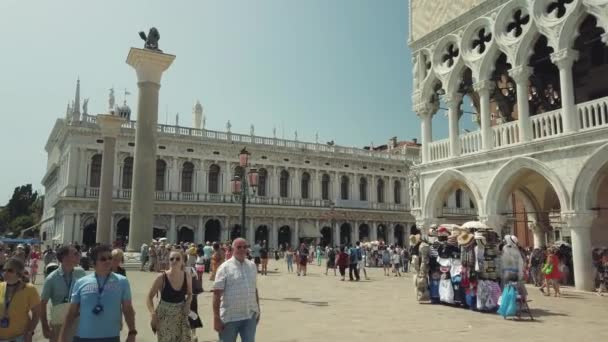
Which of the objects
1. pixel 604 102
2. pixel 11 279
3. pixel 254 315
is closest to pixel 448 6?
pixel 604 102

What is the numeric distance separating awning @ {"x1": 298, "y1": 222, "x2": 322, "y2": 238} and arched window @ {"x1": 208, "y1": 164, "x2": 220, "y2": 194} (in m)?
8.99

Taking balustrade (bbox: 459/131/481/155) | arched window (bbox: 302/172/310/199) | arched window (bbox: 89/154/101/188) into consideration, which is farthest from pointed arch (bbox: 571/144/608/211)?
arched window (bbox: 302/172/310/199)

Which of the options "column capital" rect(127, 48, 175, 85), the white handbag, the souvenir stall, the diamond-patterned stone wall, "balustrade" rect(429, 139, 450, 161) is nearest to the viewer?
the white handbag

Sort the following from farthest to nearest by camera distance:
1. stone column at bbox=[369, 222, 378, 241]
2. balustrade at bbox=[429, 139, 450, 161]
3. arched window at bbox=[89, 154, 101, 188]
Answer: stone column at bbox=[369, 222, 378, 241] < arched window at bbox=[89, 154, 101, 188] < balustrade at bbox=[429, 139, 450, 161]

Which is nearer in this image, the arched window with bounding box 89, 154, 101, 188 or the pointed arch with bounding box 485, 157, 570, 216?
the pointed arch with bounding box 485, 157, 570, 216

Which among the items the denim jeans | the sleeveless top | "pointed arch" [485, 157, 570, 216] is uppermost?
"pointed arch" [485, 157, 570, 216]

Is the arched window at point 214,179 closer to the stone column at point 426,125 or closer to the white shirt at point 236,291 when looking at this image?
the stone column at point 426,125

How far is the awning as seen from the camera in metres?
45.8

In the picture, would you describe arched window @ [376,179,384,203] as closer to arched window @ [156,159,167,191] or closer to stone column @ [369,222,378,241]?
stone column @ [369,222,378,241]

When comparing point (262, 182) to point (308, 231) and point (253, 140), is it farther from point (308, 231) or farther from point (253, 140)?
point (308, 231)

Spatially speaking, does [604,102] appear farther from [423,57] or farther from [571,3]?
[423,57]

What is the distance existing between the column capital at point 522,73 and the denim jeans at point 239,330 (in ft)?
39.2

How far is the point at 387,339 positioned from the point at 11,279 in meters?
5.26

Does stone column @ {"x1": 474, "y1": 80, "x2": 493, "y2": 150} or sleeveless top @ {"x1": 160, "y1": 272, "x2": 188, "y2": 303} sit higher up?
stone column @ {"x1": 474, "y1": 80, "x2": 493, "y2": 150}
